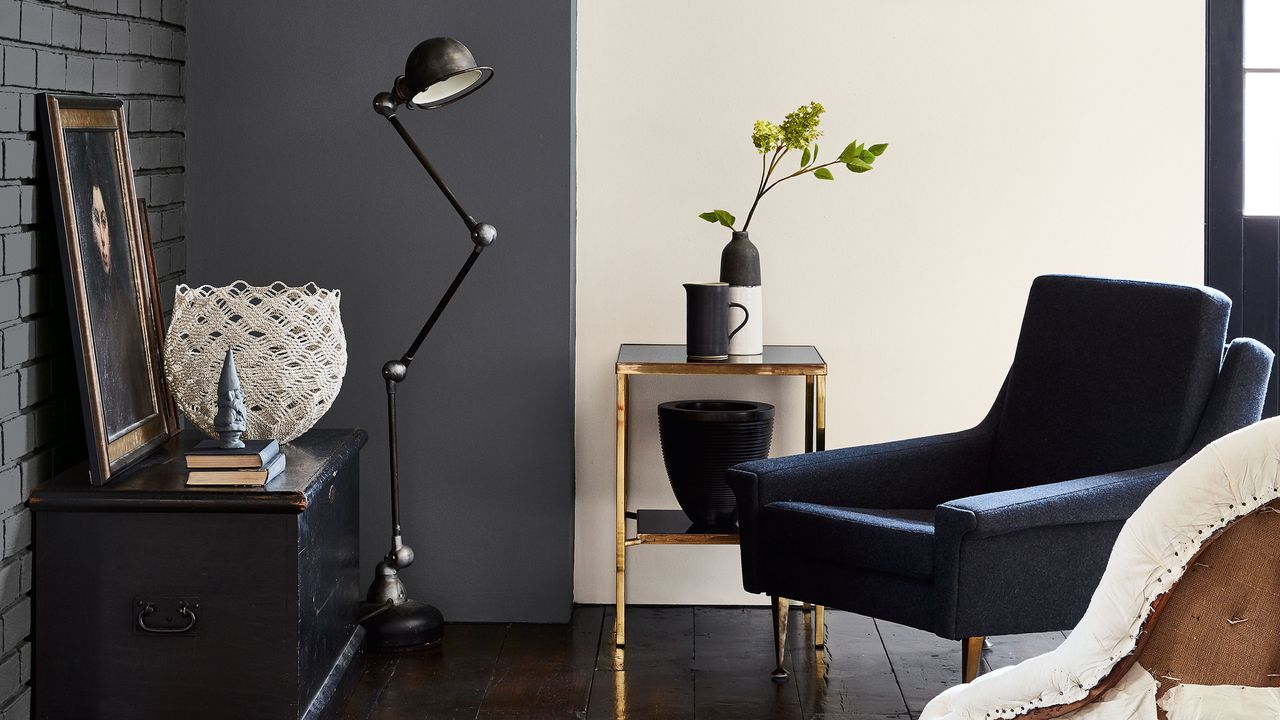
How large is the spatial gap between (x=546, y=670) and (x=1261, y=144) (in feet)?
8.38

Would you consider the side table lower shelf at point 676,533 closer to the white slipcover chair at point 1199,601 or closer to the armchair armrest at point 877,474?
the armchair armrest at point 877,474

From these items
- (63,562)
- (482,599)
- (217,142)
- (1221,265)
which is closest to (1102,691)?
(63,562)

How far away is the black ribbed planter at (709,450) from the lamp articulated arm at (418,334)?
0.64m

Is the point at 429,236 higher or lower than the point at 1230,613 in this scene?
higher

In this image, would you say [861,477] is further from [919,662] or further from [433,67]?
[433,67]

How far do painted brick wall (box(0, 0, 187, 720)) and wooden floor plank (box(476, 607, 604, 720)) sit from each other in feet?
3.35

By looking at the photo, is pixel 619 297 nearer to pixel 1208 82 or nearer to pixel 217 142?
pixel 217 142

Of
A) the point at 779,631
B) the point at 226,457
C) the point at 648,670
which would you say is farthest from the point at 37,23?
the point at 779,631

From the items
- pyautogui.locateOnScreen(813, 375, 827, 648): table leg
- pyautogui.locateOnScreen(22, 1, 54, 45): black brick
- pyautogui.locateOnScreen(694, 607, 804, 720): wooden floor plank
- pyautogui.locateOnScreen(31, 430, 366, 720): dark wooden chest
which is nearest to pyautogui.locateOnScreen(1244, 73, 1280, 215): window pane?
pyautogui.locateOnScreen(813, 375, 827, 648): table leg

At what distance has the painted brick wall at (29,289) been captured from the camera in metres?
2.46

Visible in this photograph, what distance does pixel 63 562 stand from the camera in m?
2.54

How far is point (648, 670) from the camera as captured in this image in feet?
10.8

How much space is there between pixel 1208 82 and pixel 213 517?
118 inches

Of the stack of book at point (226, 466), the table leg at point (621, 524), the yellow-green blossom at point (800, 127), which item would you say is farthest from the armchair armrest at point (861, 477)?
the stack of book at point (226, 466)
